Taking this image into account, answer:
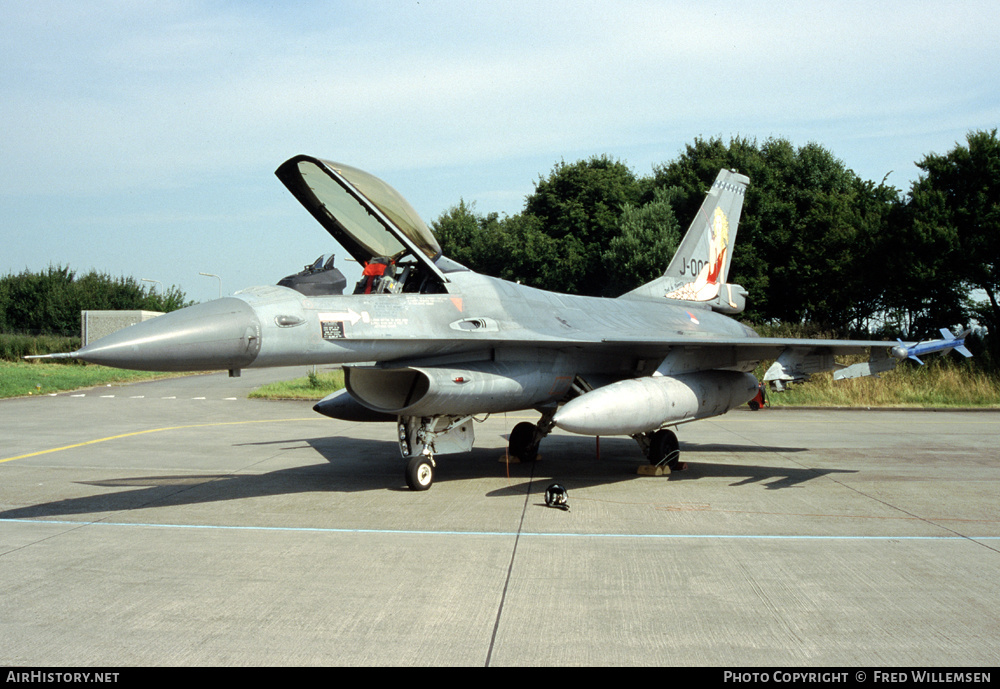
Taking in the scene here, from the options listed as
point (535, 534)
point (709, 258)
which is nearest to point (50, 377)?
point (709, 258)

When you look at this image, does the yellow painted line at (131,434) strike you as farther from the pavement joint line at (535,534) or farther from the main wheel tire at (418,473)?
the main wheel tire at (418,473)

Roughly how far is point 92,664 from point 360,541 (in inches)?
120

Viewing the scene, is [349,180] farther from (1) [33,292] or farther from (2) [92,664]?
(1) [33,292]

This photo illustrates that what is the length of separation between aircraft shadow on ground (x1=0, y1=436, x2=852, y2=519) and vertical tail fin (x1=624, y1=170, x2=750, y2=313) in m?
2.86

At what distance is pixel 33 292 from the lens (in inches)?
2477

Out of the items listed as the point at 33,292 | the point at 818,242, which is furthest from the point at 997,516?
the point at 33,292

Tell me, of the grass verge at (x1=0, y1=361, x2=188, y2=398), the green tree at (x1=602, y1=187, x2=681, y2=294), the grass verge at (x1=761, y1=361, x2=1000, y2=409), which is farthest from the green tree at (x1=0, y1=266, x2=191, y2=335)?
the grass verge at (x1=761, y1=361, x2=1000, y2=409)

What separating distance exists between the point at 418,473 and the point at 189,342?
135 inches

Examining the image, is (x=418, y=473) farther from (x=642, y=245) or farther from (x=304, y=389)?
(x=642, y=245)

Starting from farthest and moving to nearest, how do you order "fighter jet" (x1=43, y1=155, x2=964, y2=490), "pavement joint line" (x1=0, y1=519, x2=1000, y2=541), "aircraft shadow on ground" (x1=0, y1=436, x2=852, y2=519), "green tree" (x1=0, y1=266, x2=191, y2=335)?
1. "green tree" (x1=0, y1=266, x2=191, y2=335)
2. "aircraft shadow on ground" (x1=0, y1=436, x2=852, y2=519)
3. "fighter jet" (x1=43, y1=155, x2=964, y2=490)
4. "pavement joint line" (x1=0, y1=519, x2=1000, y2=541)

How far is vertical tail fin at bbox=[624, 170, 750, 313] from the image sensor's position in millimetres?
14711

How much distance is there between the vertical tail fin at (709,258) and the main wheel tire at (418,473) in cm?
616

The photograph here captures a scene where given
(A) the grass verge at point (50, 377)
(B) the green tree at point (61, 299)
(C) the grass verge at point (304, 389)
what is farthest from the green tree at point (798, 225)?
(B) the green tree at point (61, 299)

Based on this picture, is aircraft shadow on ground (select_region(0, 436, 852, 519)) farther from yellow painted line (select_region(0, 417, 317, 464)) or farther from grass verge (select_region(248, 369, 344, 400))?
grass verge (select_region(248, 369, 344, 400))
